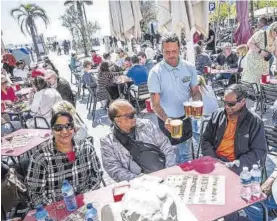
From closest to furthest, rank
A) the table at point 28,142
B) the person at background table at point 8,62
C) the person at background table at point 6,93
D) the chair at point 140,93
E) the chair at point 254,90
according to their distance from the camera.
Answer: the table at point 28,142 → the chair at point 254,90 → the person at background table at point 6,93 → the chair at point 140,93 → the person at background table at point 8,62

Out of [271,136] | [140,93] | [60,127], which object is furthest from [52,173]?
[140,93]

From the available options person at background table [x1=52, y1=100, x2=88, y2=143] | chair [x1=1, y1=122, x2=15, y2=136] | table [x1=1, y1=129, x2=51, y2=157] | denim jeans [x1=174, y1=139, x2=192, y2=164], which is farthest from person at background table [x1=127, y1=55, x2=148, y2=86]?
denim jeans [x1=174, y1=139, x2=192, y2=164]

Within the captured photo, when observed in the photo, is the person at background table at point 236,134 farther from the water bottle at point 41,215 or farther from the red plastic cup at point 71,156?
the water bottle at point 41,215

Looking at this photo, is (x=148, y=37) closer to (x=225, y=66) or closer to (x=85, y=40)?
(x=85, y=40)

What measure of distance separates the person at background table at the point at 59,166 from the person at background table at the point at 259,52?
440 cm

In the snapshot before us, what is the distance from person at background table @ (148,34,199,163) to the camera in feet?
11.9

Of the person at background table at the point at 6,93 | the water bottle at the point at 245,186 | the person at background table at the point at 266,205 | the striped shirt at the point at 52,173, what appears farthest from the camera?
the person at background table at the point at 6,93

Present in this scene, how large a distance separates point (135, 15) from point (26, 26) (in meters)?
35.5

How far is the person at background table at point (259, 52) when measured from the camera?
594 centimetres

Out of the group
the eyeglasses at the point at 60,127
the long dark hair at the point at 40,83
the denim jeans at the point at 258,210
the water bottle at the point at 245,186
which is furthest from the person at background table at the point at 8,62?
the water bottle at the point at 245,186

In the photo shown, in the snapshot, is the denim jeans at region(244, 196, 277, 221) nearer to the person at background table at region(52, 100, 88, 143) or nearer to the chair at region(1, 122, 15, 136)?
the person at background table at region(52, 100, 88, 143)

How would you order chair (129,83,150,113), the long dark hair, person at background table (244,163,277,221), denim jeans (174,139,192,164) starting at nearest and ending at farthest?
1. person at background table (244,163,277,221)
2. denim jeans (174,139,192,164)
3. the long dark hair
4. chair (129,83,150,113)

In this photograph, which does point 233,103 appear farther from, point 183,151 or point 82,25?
point 82,25

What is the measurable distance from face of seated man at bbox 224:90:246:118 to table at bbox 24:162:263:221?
76 centimetres
